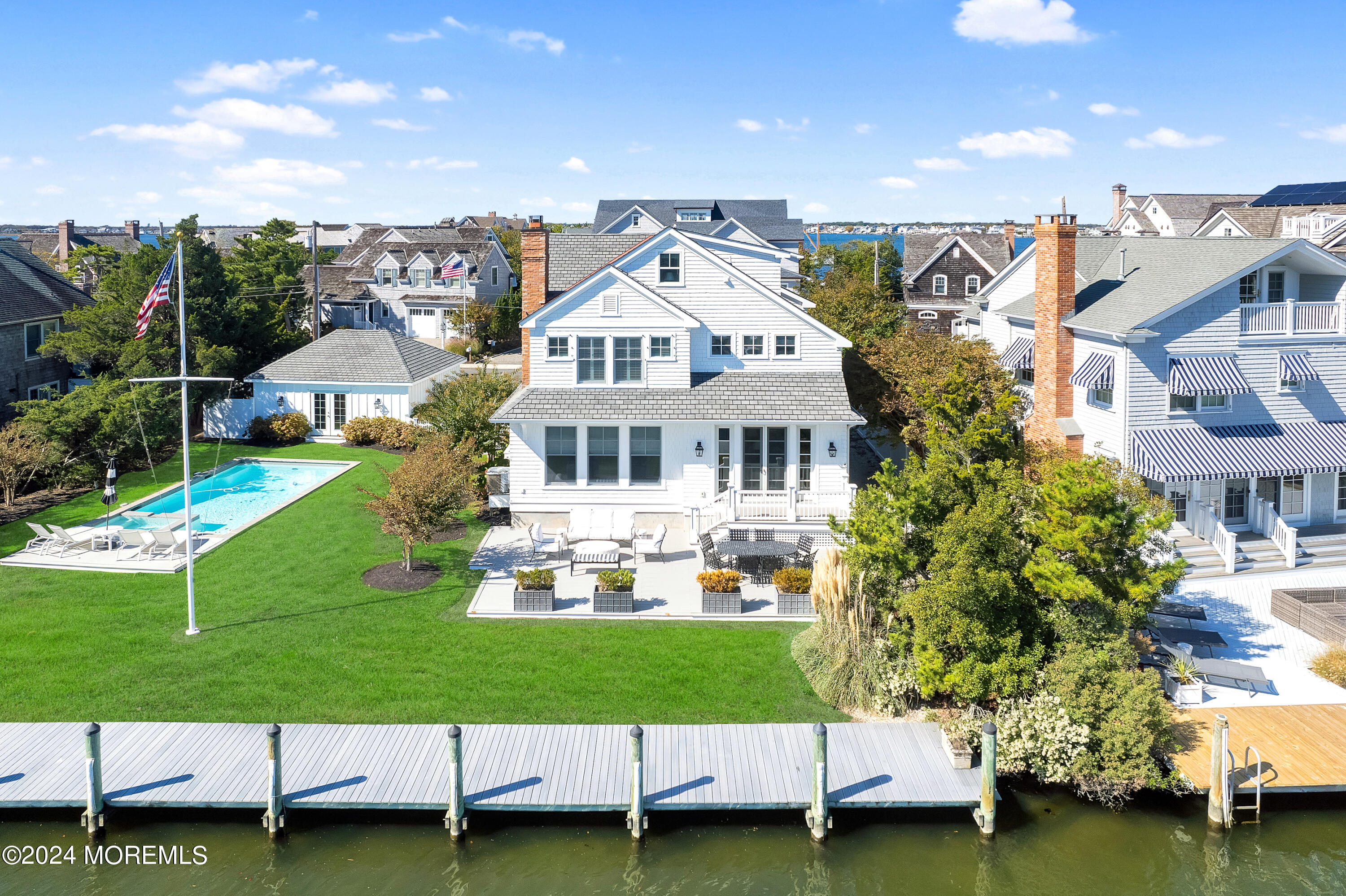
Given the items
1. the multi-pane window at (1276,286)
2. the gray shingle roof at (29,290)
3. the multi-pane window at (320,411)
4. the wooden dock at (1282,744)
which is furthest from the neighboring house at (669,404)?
the gray shingle roof at (29,290)

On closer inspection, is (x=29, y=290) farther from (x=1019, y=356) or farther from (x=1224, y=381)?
(x=1224, y=381)

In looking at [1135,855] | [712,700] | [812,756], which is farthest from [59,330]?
[1135,855]

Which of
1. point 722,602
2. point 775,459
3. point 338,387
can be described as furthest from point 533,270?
point 338,387

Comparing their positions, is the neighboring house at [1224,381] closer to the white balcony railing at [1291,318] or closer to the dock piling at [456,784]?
the white balcony railing at [1291,318]

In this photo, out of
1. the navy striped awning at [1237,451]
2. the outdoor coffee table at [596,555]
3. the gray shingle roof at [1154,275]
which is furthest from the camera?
the gray shingle roof at [1154,275]

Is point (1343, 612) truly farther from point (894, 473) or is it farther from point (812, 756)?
point (812, 756)

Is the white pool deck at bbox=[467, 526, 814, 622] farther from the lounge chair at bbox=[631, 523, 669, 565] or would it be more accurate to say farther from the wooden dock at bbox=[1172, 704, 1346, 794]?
the wooden dock at bbox=[1172, 704, 1346, 794]

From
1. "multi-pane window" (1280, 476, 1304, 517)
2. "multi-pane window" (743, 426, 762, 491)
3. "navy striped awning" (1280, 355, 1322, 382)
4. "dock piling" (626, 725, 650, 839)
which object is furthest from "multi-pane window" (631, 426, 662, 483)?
"multi-pane window" (1280, 476, 1304, 517)
